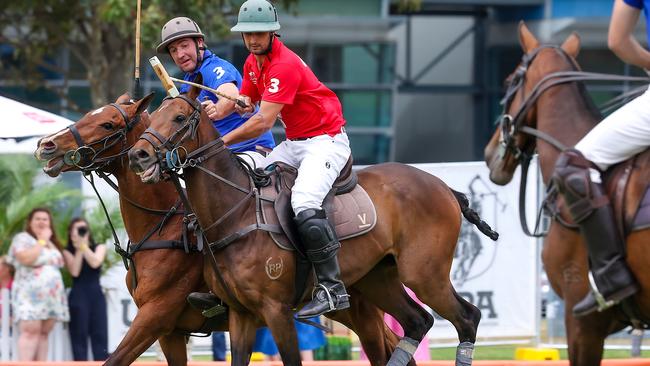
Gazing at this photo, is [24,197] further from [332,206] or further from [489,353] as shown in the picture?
[332,206]

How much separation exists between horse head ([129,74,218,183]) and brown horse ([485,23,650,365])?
6.29ft

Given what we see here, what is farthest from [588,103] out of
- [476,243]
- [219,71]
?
[476,243]

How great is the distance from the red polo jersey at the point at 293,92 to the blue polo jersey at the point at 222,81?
0.27 meters

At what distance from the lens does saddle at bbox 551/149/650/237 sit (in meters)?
6.16

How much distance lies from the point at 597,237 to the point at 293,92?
262 centimetres

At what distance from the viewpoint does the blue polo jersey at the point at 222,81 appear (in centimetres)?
872

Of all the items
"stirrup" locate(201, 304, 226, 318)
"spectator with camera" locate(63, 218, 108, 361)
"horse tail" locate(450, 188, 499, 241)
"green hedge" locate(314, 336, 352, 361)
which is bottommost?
"green hedge" locate(314, 336, 352, 361)

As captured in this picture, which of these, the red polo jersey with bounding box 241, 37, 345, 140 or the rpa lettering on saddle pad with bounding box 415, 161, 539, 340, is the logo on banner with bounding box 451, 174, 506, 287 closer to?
the rpa lettering on saddle pad with bounding box 415, 161, 539, 340

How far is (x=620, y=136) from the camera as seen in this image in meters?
6.16

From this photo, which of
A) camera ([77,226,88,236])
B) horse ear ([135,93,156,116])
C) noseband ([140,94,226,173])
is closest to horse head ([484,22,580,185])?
noseband ([140,94,226,173])

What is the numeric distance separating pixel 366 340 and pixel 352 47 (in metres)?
17.0

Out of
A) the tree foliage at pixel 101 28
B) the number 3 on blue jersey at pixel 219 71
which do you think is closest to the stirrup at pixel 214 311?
the number 3 on blue jersey at pixel 219 71

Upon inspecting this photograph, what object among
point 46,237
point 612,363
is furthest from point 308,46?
point 612,363

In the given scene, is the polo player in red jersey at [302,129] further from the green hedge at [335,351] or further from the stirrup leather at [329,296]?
the green hedge at [335,351]
